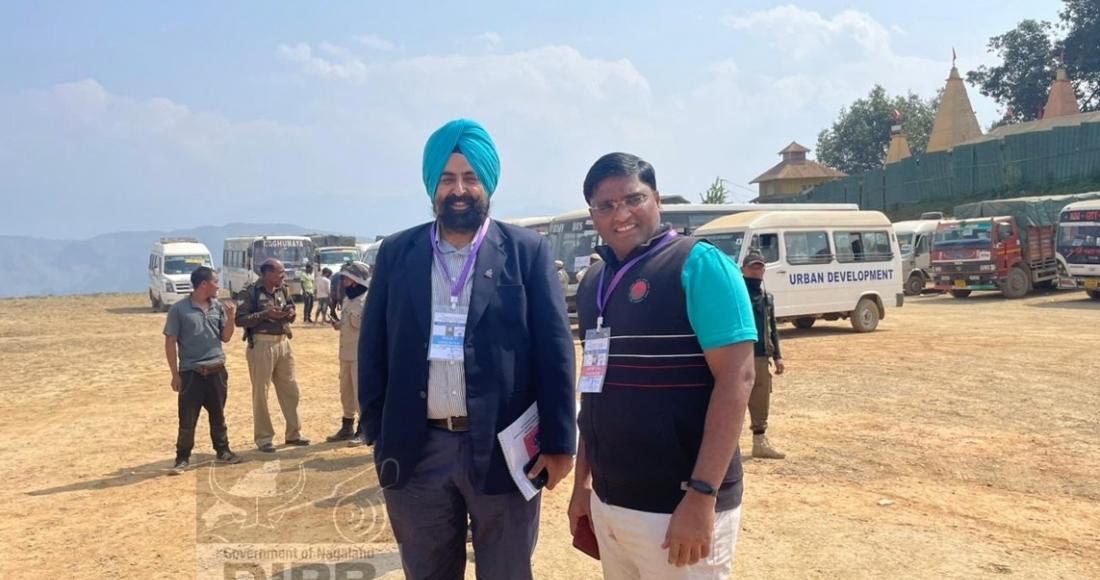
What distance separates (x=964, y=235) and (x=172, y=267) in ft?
80.8

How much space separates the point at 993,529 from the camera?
5.04 meters

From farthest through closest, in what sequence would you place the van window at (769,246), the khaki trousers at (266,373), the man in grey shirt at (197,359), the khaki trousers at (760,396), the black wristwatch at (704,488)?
the van window at (769,246) → the khaki trousers at (266,373) → the man in grey shirt at (197,359) → the khaki trousers at (760,396) → the black wristwatch at (704,488)

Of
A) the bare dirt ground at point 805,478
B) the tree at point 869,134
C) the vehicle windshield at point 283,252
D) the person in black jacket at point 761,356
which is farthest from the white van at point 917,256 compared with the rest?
the tree at point 869,134

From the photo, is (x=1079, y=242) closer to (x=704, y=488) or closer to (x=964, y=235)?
(x=964, y=235)

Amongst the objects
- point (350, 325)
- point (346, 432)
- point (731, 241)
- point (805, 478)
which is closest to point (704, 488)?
point (805, 478)

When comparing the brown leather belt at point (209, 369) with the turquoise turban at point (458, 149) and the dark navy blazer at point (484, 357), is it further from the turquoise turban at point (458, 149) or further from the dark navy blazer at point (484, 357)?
the turquoise turban at point (458, 149)

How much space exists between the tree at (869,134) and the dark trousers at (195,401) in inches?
2481

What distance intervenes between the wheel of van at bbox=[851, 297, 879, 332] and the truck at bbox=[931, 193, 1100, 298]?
7.63 meters

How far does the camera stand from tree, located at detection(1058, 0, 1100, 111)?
49969 mm

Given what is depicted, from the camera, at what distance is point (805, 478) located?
6.33 metres

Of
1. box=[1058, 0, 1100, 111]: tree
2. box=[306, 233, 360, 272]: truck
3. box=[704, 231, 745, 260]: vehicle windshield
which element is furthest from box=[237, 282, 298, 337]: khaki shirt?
box=[1058, 0, 1100, 111]: tree

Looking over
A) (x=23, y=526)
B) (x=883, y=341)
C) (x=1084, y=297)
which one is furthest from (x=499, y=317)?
(x=1084, y=297)

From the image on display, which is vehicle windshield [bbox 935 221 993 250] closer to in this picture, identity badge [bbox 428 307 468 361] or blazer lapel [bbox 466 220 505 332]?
blazer lapel [bbox 466 220 505 332]

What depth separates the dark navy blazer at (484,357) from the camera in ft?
8.28
